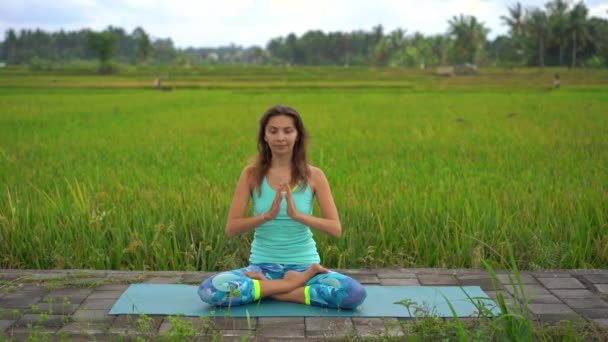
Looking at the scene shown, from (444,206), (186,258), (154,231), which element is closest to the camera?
(186,258)

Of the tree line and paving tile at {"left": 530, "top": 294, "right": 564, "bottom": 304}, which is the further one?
the tree line

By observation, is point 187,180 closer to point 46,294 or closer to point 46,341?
point 46,294

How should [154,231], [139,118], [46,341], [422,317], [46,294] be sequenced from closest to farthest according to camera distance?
[46,341] < [422,317] < [46,294] < [154,231] < [139,118]

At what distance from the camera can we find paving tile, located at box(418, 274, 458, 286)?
2930mm

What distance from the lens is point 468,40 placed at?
190 ft

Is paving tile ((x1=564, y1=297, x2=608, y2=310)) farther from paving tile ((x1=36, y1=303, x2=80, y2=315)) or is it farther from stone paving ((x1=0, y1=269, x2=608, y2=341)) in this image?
paving tile ((x1=36, y1=303, x2=80, y2=315))

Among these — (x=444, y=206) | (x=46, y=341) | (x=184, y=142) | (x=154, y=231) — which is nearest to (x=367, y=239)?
(x=444, y=206)

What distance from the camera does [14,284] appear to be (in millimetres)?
2908

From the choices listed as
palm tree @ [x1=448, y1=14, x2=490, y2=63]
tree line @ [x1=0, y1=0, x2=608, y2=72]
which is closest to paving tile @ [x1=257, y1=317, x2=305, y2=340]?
tree line @ [x1=0, y1=0, x2=608, y2=72]

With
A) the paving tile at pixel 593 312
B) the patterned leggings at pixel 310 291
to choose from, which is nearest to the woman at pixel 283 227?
Answer: the patterned leggings at pixel 310 291

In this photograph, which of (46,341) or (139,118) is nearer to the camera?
(46,341)

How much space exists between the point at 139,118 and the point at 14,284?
31.4ft

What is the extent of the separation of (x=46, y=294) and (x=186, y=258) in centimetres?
79

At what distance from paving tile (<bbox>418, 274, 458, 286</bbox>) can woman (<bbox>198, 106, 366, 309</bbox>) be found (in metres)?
0.49
